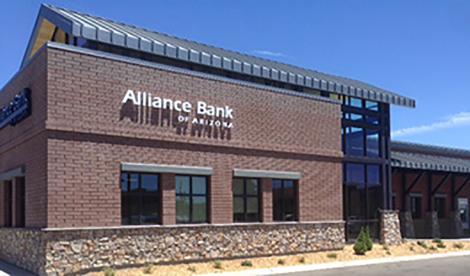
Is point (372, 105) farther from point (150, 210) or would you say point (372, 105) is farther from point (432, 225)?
point (150, 210)

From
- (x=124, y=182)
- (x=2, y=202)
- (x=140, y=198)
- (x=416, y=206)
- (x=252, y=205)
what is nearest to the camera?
(x=124, y=182)

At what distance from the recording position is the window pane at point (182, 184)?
66.7 feet

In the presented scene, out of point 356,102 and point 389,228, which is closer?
point 356,102

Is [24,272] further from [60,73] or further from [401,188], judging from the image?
[401,188]

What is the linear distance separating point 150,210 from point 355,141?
12139 millimetres

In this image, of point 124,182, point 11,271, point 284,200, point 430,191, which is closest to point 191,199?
point 124,182

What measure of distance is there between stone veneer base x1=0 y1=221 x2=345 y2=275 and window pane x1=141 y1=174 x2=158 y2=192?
1.27 metres

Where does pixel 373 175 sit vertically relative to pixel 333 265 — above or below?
above

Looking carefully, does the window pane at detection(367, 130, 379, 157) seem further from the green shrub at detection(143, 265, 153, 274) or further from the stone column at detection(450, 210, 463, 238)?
the green shrub at detection(143, 265, 153, 274)

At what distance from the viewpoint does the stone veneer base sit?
1712 centimetres

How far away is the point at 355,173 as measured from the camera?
2819 cm

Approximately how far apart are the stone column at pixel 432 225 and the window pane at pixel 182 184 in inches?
777

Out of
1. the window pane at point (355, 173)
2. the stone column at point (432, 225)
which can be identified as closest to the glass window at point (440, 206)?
the stone column at point (432, 225)

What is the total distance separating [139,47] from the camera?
65.2ft
